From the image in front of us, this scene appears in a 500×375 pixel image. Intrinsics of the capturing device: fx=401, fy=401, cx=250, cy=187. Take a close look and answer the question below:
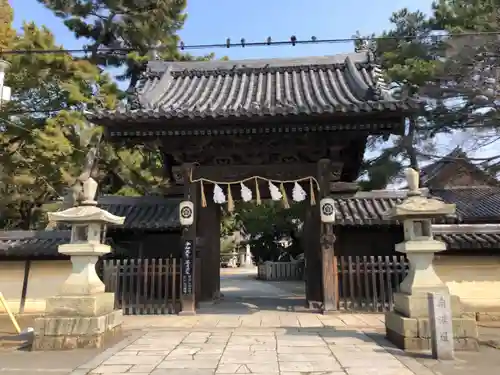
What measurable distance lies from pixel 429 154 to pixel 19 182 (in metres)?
17.7

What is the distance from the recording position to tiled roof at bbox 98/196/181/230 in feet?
40.8

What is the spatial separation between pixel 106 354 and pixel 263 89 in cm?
903

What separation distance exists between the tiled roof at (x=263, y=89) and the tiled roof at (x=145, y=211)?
369 centimetres

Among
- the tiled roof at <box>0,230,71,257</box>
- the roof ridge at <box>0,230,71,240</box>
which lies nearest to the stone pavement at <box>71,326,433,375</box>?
the tiled roof at <box>0,230,71,257</box>

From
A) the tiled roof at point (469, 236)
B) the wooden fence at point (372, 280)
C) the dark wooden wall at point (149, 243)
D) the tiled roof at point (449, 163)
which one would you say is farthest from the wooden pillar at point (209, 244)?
the tiled roof at point (449, 163)

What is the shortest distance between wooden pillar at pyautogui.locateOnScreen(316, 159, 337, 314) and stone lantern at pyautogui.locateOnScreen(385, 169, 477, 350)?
2.77 m

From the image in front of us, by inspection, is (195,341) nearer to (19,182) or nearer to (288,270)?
(19,182)

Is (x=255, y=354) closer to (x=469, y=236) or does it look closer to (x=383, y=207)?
(x=469, y=236)

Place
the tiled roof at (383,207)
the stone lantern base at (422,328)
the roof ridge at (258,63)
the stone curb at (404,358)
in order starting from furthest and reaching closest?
the roof ridge at (258,63) < the tiled roof at (383,207) < the stone lantern base at (422,328) < the stone curb at (404,358)

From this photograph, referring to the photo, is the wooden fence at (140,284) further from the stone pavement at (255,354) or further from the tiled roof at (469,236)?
the tiled roof at (469,236)

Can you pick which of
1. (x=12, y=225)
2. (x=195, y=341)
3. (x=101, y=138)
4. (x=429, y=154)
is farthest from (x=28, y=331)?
(x=12, y=225)

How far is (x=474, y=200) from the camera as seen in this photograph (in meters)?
18.4

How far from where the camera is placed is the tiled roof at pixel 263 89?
30.6 feet

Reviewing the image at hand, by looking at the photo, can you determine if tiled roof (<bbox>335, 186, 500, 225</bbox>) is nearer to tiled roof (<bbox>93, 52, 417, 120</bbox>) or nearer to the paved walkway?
the paved walkway
